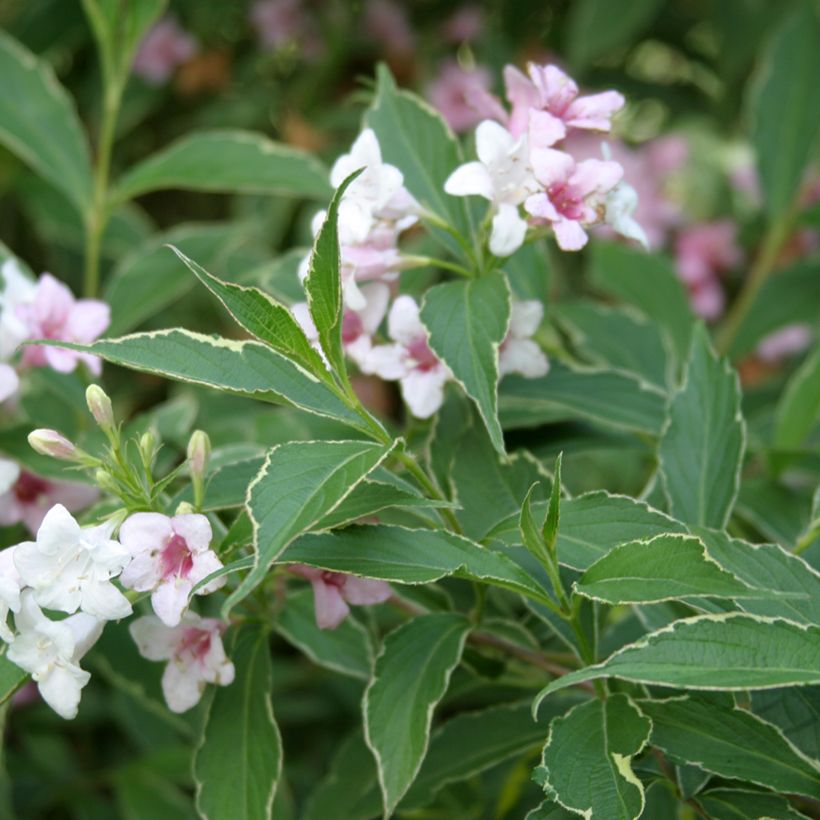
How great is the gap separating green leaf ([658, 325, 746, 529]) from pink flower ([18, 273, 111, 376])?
0.43 metres

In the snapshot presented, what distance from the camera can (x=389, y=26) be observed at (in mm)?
1757

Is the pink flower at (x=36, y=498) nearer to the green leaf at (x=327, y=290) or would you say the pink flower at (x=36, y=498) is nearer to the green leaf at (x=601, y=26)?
the green leaf at (x=327, y=290)

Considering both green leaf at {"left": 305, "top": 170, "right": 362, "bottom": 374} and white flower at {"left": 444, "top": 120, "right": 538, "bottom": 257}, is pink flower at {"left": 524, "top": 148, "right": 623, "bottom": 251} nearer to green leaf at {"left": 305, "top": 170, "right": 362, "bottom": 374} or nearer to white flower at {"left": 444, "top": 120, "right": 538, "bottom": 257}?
white flower at {"left": 444, "top": 120, "right": 538, "bottom": 257}

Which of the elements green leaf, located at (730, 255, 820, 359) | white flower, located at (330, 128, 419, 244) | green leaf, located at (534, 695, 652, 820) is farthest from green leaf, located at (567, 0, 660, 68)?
green leaf, located at (534, 695, 652, 820)

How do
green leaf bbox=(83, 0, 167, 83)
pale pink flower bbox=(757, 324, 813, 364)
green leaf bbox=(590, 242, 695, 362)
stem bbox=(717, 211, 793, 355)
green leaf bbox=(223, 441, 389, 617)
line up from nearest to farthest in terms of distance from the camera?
green leaf bbox=(223, 441, 389, 617) → green leaf bbox=(83, 0, 167, 83) → green leaf bbox=(590, 242, 695, 362) → stem bbox=(717, 211, 793, 355) → pale pink flower bbox=(757, 324, 813, 364)

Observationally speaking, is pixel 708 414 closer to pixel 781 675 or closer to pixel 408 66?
pixel 781 675

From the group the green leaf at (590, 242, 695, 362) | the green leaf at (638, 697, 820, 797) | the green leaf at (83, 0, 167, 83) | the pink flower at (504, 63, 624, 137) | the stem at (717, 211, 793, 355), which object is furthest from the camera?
the stem at (717, 211, 793, 355)

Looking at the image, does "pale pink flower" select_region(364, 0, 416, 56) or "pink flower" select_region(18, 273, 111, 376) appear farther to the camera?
"pale pink flower" select_region(364, 0, 416, 56)

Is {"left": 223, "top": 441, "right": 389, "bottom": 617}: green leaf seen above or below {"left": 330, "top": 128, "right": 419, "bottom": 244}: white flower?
below

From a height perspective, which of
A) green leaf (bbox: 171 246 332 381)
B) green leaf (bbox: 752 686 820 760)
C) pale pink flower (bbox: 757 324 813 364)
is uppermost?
green leaf (bbox: 171 246 332 381)

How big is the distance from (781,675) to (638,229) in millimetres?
328

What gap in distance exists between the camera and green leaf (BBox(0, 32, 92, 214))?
1.20 metres

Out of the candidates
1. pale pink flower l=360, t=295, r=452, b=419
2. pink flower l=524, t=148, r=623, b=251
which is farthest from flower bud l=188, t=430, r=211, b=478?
pink flower l=524, t=148, r=623, b=251

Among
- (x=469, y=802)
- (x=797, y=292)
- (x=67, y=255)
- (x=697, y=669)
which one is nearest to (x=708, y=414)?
(x=697, y=669)
